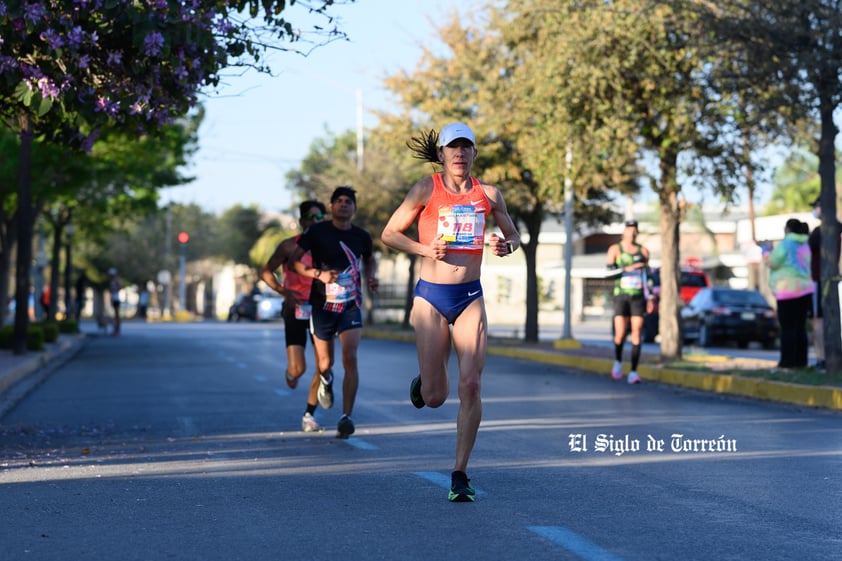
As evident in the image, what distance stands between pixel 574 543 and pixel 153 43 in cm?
561

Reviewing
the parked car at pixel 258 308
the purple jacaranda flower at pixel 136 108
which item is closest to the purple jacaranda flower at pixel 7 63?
the purple jacaranda flower at pixel 136 108

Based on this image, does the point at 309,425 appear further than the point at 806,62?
No

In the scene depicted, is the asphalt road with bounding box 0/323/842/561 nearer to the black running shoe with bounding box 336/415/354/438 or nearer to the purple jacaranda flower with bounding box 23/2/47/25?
the black running shoe with bounding box 336/415/354/438

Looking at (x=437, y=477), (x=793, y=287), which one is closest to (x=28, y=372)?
(x=793, y=287)

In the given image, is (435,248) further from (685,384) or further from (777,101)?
(685,384)

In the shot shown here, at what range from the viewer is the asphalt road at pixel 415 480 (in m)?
6.75

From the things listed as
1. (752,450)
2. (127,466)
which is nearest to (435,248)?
(127,466)

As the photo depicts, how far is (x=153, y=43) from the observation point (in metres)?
10.6

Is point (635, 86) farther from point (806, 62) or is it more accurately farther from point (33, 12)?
point (33, 12)

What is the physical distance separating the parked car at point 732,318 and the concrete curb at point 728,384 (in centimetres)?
674

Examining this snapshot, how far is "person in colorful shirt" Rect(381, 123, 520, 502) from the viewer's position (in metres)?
8.27

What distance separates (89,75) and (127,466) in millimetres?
3268

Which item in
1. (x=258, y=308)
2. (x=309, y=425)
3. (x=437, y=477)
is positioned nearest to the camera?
(x=437, y=477)

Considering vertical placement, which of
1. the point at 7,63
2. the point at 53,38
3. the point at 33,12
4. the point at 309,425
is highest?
the point at 33,12
